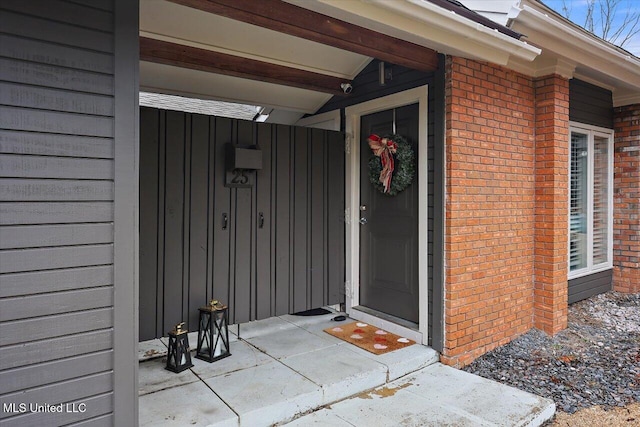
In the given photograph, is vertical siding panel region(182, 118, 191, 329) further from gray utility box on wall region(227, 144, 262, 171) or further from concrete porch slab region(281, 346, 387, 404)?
concrete porch slab region(281, 346, 387, 404)

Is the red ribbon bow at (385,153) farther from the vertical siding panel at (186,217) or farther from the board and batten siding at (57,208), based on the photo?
the board and batten siding at (57,208)

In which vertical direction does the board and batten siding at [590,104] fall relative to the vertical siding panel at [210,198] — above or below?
above

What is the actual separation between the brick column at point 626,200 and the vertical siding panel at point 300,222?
4.02m

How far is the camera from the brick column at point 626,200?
510 centimetres

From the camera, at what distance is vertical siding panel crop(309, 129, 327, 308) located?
155 inches

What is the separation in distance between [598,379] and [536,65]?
2671 mm

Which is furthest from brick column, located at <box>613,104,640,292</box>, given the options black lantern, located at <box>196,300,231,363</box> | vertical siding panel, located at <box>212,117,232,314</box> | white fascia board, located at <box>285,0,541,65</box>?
black lantern, located at <box>196,300,231,363</box>

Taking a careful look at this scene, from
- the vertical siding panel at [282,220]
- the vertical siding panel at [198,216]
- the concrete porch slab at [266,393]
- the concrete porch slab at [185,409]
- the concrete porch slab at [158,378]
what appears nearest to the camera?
the concrete porch slab at [185,409]

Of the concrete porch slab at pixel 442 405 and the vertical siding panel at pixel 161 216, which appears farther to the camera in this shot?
the vertical siding panel at pixel 161 216

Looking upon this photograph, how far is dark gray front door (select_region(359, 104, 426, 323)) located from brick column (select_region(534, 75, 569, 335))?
1.27m

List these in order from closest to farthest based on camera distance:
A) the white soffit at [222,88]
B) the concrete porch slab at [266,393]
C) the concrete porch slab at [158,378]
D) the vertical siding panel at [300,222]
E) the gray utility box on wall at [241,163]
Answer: the concrete porch slab at [266,393] < the concrete porch slab at [158,378] < the gray utility box on wall at [241,163] < the white soffit at [222,88] < the vertical siding panel at [300,222]

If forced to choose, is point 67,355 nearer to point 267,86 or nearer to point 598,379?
point 267,86

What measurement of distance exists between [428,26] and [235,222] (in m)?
2.02

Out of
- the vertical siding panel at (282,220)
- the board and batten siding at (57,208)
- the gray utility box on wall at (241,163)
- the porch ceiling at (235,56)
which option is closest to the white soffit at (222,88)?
the porch ceiling at (235,56)
